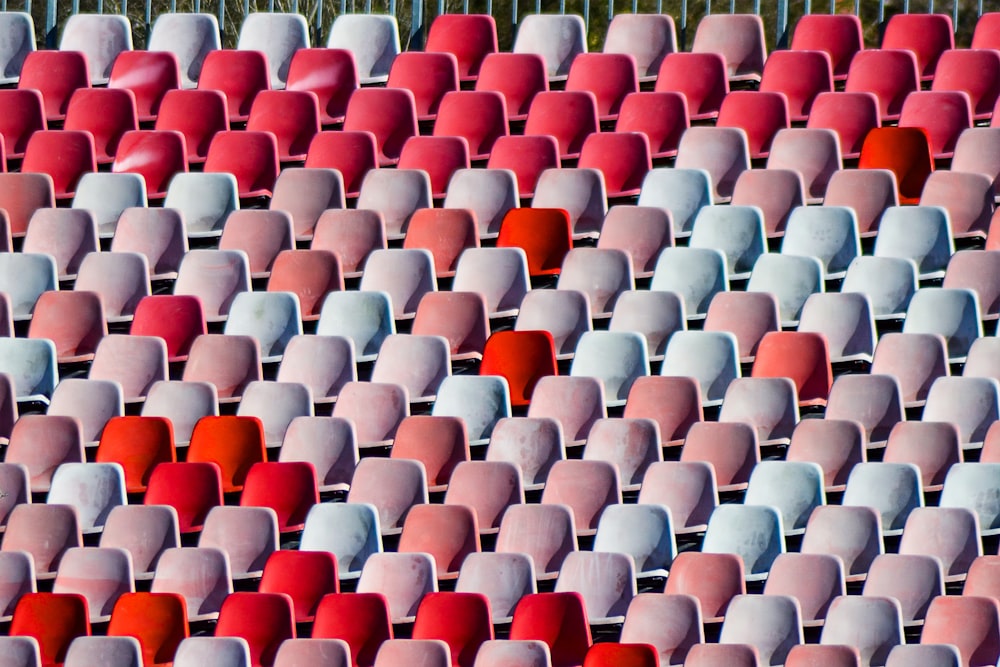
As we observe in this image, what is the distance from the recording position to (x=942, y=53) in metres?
6.74

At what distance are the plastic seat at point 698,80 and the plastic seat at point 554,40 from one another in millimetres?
373

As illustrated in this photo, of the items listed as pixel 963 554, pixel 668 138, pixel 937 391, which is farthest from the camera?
pixel 668 138

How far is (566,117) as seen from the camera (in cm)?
661

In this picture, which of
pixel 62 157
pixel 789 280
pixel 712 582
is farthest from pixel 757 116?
pixel 62 157

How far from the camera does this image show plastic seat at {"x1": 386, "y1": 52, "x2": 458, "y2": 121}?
269 inches

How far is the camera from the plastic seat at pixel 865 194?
6.20 m

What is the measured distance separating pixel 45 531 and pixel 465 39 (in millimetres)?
2470

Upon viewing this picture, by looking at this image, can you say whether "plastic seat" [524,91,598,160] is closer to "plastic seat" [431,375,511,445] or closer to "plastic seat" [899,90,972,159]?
"plastic seat" [899,90,972,159]

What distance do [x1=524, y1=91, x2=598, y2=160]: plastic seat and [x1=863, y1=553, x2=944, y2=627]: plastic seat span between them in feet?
6.73

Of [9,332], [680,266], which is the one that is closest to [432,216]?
[680,266]

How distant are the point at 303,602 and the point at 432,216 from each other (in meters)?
1.47

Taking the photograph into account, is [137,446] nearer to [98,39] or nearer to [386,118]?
[386,118]

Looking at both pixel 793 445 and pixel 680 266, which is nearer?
pixel 793 445

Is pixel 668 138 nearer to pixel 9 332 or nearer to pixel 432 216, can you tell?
pixel 432 216
